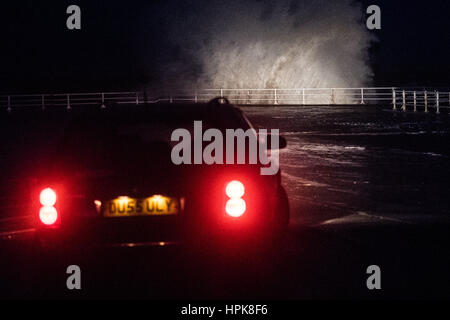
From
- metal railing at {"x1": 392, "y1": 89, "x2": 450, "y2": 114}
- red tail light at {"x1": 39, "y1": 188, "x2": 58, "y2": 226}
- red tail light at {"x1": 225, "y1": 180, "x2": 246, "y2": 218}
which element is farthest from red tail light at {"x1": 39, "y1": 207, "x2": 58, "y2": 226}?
metal railing at {"x1": 392, "y1": 89, "x2": 450, "y2": 114}

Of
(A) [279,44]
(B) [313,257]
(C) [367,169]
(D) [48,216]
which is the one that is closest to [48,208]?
(D) [48,216]

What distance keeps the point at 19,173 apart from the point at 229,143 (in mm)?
12514

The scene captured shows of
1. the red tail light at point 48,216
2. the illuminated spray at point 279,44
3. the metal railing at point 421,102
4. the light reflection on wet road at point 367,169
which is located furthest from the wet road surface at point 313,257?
the illuminated spray at point 279,44

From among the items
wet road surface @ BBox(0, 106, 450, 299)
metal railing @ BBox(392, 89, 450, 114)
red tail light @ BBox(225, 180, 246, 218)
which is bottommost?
wet road surface @ BBox(0, 106, 450, 299)

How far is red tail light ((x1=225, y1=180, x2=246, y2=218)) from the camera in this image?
6.50 meters

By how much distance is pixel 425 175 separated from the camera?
16.3m

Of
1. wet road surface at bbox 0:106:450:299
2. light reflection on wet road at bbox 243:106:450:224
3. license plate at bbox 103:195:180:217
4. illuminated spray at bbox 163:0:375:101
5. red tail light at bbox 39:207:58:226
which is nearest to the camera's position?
license plate at bbox 103:195:180:217

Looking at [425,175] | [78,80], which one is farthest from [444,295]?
[78,80]

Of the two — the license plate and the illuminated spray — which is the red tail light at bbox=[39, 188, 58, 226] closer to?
the license plate

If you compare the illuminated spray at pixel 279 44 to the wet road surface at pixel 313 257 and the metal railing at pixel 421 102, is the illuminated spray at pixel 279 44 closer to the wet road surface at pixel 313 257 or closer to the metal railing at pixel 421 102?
the metal railing at pixel 421 102

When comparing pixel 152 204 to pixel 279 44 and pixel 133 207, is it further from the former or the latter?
A: pixel 279 44

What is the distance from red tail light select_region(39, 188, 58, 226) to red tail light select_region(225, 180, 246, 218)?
4.22 ft

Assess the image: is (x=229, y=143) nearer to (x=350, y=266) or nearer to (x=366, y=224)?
(x=350, y=266)
